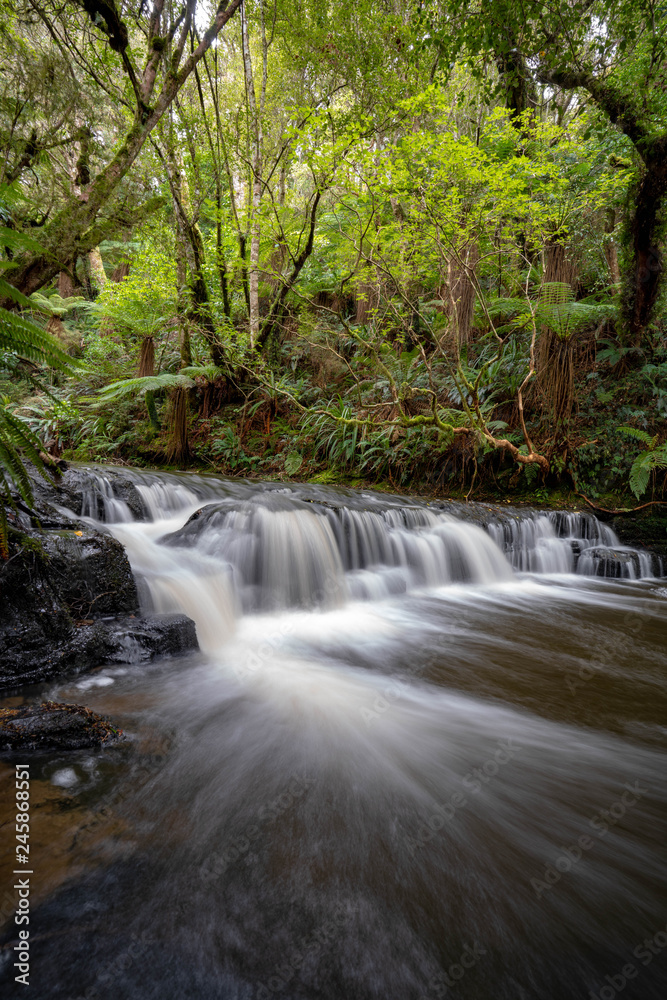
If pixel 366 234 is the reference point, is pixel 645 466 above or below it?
below

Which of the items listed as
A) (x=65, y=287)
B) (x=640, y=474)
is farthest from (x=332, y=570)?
(x=65, y=287)

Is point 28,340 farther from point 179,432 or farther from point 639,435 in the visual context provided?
point 179,432

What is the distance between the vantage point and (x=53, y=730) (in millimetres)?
→ 2014

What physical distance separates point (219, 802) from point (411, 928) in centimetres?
89

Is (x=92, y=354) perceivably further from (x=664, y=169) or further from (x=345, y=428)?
(x=664, y=169)

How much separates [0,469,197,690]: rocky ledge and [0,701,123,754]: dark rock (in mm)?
521

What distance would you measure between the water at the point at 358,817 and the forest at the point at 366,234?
1.67 meters

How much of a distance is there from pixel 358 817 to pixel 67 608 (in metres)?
2.38

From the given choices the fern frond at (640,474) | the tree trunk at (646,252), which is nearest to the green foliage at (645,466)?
the fern frond at (640,474)

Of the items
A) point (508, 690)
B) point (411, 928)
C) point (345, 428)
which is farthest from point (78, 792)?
point (345, 428)

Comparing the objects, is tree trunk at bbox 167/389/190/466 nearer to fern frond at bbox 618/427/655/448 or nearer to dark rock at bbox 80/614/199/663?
dark rock at bbox 80/614/199/663

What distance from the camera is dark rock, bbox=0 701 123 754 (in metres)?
1.95

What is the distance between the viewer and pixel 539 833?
1787 mm

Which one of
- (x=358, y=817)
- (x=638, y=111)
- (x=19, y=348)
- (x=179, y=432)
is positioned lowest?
(x=358, y=817)
